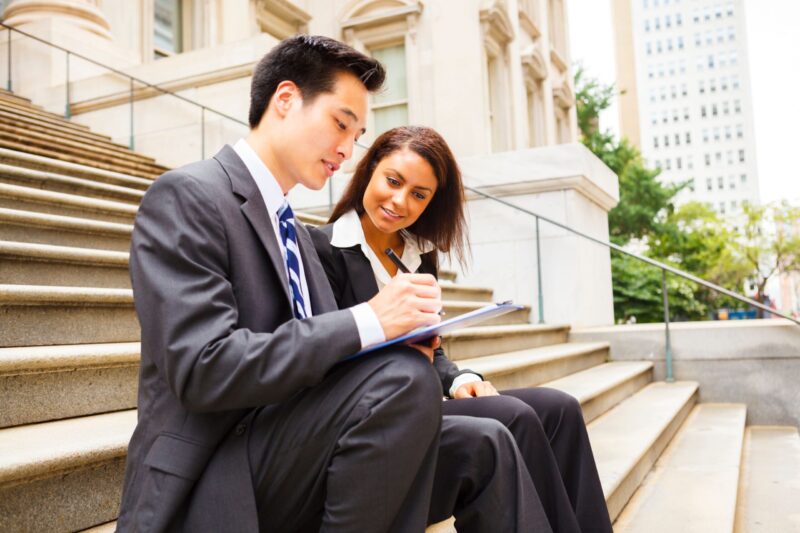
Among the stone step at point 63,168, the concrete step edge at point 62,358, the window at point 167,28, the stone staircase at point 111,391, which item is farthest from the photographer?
the window at point 167,28

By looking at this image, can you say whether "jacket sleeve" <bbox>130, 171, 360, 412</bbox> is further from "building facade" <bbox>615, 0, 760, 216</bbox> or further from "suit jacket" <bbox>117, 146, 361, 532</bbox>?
"building facade" <bbox>615, 0, 760, 216</bbox>

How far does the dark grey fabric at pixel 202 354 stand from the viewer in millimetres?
1224

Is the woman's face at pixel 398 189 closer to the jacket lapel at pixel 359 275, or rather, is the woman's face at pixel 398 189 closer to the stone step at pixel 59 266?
the jacket lapel at pixel 359 275

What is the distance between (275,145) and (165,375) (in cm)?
64

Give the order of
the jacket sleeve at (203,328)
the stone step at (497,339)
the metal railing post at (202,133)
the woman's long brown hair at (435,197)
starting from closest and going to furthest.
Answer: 1. the jacket sleeve at (203,328)
2. the woman's long brown hair at (435,197)
3. the stone step at (497,339)
4. the metal railing post at (202,133)

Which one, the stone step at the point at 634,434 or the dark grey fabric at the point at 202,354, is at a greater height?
the dark grey fabric at the point at 202,354

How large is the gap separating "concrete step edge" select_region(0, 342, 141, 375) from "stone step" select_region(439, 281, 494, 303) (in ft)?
11.7

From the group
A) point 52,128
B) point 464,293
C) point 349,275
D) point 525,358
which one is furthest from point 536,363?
point 52,128

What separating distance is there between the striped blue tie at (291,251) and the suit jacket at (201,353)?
177mm

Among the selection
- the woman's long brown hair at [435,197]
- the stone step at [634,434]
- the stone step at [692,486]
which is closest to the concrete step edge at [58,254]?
the woman's long brown hair at [435,197]

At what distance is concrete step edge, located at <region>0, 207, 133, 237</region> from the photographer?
344 cm

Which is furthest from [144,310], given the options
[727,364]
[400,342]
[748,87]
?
[748,87]

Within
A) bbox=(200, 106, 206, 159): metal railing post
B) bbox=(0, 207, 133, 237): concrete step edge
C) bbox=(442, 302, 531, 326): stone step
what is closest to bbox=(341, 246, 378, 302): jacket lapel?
bbox=(0, 207, 133, 237): concrete step edge

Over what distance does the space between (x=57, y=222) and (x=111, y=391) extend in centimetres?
164
